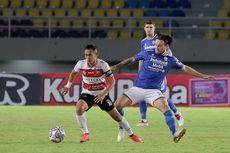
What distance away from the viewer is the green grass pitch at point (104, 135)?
11.3 metres

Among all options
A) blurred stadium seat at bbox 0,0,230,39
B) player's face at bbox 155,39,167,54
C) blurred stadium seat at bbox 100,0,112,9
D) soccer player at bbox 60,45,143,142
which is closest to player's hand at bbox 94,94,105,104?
soccer player at bbox 60,45,143,142

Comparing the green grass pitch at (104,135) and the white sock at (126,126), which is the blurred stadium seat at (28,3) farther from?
the white sock at (126,126)

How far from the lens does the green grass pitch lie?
1128 centimetres

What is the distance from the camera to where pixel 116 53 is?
30.7 meters

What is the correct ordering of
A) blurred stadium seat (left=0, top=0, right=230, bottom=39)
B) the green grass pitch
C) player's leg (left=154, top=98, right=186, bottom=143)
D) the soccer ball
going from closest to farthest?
1. the green grass pitch
2. player's leg (left=154, top=98, right=186, bottom=143)
3. the soccer ball
4. blurred stadium seat (left=0, top=0, right=230, bottom=39)

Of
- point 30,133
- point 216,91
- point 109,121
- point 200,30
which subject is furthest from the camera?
point 200,30

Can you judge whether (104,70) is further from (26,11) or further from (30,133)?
(26,11)

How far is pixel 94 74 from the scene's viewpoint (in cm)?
1243

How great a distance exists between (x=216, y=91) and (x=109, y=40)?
6699 millimetres

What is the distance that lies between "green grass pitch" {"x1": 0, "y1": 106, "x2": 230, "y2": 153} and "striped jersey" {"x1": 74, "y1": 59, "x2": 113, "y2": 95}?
873 mm

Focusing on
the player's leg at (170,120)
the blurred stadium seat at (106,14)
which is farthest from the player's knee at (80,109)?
the blurred stadium seat at (106,14)

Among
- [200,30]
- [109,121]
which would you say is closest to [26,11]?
[200,30]

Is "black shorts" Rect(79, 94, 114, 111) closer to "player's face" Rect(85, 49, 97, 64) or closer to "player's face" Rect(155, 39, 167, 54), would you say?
"player's face" Rect(85, 49, 97, 64)

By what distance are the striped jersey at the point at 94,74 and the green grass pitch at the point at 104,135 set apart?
2.86 feet
